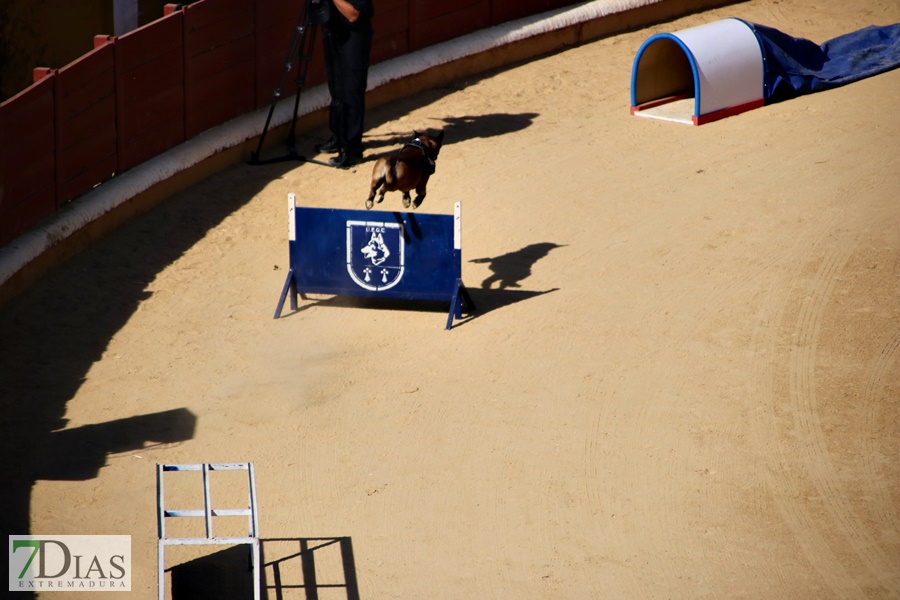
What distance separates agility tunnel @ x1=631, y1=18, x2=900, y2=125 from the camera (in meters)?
14.3

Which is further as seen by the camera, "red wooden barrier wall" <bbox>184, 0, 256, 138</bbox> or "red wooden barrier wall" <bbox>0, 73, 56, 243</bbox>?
"red wooden barrier wall" <bbox>184, 0, 256, 138</bbox>

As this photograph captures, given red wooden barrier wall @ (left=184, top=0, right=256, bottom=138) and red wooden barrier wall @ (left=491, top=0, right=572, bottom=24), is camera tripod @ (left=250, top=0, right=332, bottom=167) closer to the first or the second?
red wooden barrier wall @ (left=184, top=0, right=256, bottom=138)

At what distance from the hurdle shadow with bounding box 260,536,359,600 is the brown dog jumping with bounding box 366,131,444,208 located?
357cm

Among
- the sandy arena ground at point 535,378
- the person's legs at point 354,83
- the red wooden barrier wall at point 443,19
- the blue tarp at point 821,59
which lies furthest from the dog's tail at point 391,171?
the blue tarp at point 821,59

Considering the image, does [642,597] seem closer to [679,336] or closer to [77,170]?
[679,336]

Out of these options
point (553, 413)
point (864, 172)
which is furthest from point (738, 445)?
point (864, 172)

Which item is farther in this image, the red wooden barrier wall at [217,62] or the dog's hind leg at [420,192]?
the red wooden barrier wall at [217,62]

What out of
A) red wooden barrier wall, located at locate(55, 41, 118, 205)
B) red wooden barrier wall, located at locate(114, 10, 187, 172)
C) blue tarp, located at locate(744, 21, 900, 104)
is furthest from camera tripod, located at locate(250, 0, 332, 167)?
blue tarp, located at locate(744, 21, 900, 104)

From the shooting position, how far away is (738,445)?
8.59m

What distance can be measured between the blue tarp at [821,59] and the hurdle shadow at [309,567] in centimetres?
921

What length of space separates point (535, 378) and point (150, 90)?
5810 mm

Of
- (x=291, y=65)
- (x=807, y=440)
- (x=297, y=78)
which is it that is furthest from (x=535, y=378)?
(x=297, y=78)

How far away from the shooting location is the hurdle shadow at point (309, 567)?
24.0ft

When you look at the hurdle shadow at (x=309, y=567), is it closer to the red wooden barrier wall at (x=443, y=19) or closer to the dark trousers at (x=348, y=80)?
the dark trousers at (x=348, y=80)
